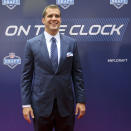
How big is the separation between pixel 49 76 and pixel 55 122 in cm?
46

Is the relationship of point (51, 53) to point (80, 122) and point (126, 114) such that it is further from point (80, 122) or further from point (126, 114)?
point (126, 114)

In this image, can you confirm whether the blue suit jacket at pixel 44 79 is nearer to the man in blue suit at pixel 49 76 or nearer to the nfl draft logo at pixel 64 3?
the man in blue suit at pixel 49 76

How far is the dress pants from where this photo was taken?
1833 mm

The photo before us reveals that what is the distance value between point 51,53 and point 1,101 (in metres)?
1.26

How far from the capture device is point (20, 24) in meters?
2.56

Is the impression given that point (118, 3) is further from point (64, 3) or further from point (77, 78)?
point (77, 78)

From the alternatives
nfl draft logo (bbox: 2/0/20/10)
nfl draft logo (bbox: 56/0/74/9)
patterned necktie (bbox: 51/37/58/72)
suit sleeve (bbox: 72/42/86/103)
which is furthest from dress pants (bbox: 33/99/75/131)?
nfl draft logo (bbox: 2/0/20/10)

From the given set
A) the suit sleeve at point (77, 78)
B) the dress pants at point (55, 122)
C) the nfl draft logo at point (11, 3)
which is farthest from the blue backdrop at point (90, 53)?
the dress pants at point (55, 122)

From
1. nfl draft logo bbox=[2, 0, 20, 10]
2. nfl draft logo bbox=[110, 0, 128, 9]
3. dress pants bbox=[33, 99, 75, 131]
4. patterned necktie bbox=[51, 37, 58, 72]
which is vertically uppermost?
nfl draft logo bbox=[2, 0, 20, 10]

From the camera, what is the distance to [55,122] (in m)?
1.91

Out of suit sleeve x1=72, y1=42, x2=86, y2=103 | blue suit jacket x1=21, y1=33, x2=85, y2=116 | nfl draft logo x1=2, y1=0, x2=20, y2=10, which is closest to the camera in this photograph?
blue suit jacket x1=21, y1=33, x2=85, y2=116

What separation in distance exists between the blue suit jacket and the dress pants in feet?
0.15

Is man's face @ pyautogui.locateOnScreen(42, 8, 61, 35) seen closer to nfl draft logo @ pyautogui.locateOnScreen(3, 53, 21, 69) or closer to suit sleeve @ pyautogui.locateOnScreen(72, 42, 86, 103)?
suit sleeve @ pyautogui.locateOnScreen(72, 42, 86, 103)

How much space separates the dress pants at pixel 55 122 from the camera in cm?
183
